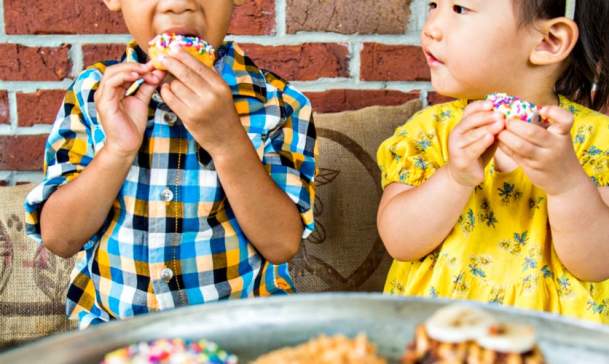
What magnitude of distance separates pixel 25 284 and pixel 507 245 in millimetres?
862

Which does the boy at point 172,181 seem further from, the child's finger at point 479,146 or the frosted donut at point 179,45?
the child's finger at point 479,146

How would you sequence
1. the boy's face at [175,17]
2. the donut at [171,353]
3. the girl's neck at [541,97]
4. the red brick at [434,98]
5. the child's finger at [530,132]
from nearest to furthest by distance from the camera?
the donut at [171,353], the child's finger at [530,132], the boy's face at [175,17], the girl's neck at [541,97], the red brick at [434,98]

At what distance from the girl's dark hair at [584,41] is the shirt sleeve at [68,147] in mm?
696

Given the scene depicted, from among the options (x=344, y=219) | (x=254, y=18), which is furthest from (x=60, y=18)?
(x=344, y=219)

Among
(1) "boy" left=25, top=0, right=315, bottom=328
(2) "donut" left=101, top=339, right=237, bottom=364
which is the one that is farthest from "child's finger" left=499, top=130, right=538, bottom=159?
(2) "donut" left=101, top=339, right=237, bottom=364

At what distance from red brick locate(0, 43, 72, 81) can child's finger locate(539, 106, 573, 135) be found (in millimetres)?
1020

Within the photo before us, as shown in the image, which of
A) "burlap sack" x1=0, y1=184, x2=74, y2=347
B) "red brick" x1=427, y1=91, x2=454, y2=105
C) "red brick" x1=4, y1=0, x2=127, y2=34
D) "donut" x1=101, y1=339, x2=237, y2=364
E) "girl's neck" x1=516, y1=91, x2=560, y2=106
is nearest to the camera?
"donut" x1=101, y1=339, x2=237, y2=364

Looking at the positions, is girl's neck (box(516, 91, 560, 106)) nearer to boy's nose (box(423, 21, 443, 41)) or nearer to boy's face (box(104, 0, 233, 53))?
boy's nose (box(423, 21, 443, 41))

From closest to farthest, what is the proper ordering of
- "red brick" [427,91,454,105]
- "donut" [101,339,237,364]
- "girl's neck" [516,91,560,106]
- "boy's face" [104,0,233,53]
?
"donut" [101,339,237,364], "boy's face" [104,0,233,53], "girl's neck" [516,91,560,106], "red brick" [427,91,454,105]

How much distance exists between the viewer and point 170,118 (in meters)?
1.15

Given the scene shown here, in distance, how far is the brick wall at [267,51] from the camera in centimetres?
153

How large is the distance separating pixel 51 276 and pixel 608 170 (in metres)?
0.99

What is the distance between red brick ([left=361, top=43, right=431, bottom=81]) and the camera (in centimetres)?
161

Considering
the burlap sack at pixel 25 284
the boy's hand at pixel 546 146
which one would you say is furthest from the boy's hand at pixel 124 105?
the boy's hand at pixel 546 146
